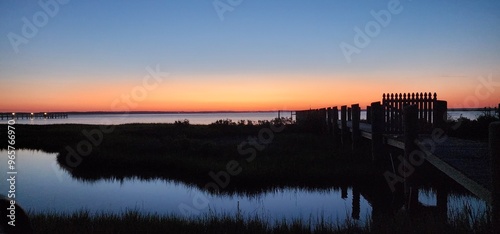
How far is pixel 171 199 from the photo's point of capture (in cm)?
1168

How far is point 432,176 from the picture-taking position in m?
12.3

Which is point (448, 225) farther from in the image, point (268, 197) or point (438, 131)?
point (438, 131)

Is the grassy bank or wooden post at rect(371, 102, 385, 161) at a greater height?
wooden post at rect(371, 102, 385, 161)

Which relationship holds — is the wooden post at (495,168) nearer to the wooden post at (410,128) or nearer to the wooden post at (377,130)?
the wooden post at (410,128)

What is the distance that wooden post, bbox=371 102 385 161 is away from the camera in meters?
11.4

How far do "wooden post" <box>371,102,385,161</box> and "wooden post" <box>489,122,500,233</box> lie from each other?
7.43 m

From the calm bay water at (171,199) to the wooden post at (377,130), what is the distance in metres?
1.41

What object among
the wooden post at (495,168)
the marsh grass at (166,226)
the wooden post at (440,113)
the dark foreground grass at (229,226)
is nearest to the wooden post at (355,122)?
the wooden post at (440,113)

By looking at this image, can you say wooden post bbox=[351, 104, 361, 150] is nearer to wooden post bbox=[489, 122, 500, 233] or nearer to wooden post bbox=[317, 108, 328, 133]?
wooden post bbox=[317, 108, 328, 133]

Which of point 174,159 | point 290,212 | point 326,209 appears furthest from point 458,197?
point 174,159

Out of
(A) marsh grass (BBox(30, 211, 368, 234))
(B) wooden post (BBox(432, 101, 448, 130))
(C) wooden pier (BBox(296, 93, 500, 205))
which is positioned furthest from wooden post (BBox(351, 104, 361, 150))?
(A) marsh grass (BBox(30, 211, 368, 234))

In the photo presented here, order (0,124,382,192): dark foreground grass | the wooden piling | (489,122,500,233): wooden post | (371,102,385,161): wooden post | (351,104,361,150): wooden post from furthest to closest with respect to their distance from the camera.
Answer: the wooden piling → (351,104,361,150): wooden post → (0,124,382,192): dark foreground grass → (371,102,385,161): wooden post → (489,122,500,233): wooden post

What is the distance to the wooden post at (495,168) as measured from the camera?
3900 millimetres

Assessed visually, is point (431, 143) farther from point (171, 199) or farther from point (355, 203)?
point (171, 199)
